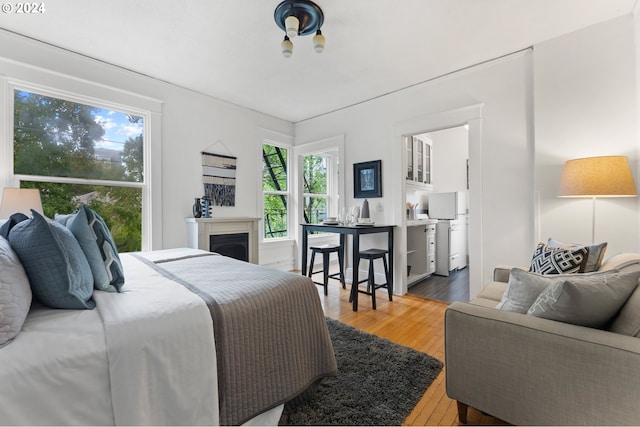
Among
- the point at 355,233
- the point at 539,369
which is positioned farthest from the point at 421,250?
the point at 539,369

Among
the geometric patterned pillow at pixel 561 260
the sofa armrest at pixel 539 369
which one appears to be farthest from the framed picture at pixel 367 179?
the sofa armrest at pixel 539 369

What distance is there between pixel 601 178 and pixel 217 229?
3.66 metres

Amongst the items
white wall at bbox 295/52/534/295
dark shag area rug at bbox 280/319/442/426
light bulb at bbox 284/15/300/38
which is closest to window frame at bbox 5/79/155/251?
light bulb at bbox 284/15/300/38

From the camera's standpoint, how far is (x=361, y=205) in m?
4.03

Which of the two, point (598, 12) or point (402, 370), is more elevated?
point (598, 12)

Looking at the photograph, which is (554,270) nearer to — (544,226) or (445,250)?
(544,226)

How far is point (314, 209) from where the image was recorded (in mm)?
5340

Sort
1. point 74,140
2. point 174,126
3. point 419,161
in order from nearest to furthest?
point 74,140 < point 174,126 < point 419,161

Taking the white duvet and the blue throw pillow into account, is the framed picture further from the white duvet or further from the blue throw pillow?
the blue throw pillow

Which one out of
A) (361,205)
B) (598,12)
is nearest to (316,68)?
(361,205)

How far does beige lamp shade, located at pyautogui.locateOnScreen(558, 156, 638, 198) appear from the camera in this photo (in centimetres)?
189

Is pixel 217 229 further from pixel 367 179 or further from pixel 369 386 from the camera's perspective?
pixel 369 386

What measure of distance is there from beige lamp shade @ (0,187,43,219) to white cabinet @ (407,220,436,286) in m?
4.23

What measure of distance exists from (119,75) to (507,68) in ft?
13.3
